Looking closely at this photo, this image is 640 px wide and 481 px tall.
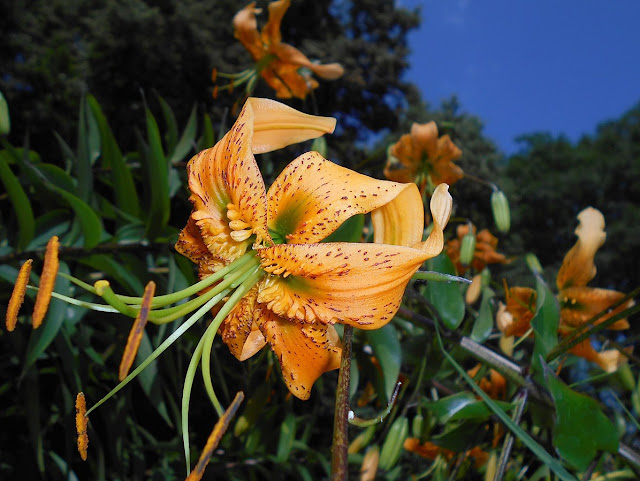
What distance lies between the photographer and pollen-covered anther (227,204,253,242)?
0.42m

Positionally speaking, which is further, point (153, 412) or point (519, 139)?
point (519, 139)

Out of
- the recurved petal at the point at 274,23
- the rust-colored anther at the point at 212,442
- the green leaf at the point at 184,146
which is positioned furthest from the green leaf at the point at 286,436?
the recurved petal at the point at 274,23

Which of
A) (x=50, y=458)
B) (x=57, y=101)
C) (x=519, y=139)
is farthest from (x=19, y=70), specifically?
(x=519, y=139)

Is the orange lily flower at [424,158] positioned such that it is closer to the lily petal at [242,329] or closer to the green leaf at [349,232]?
the green leaf at [349,232]

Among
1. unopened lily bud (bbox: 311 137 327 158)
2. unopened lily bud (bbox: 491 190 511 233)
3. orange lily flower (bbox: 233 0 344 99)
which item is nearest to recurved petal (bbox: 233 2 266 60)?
orange lily flower (bbox: 233 0 344 99)

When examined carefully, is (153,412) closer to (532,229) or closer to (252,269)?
(252,269)

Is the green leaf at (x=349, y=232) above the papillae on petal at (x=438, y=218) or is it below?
above

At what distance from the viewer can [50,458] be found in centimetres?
94

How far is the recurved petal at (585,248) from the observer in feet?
2.15

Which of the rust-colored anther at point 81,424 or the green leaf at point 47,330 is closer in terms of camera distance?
the rust-colored anther at point 81,424

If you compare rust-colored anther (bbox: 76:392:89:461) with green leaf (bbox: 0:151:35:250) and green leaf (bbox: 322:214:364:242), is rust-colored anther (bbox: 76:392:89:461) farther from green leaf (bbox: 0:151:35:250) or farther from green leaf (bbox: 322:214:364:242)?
green leaf (bbox: 0:151:35:250)

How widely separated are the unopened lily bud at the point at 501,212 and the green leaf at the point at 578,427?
0.60 m

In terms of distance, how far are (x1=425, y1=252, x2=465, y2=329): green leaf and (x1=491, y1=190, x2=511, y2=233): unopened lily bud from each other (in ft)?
1.43

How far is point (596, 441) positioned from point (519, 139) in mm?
15035
